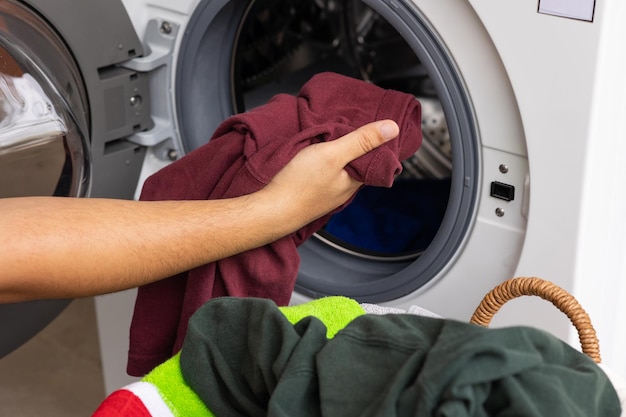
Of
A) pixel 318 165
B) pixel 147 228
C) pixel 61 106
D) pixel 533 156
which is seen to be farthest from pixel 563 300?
pixel 61 106

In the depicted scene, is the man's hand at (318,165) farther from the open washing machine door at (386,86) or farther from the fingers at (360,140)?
the open washing machine door at (386,86)

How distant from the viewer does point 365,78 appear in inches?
62.6

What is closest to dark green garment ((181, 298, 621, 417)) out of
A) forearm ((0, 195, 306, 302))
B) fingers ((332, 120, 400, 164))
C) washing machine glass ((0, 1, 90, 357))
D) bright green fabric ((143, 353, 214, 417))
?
bright green fabric ((143, 353, 214, 417))

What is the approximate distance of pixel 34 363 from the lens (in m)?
1.83

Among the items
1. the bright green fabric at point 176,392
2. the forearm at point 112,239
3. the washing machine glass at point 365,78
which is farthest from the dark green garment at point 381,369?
the washing machine glass at point 365,78

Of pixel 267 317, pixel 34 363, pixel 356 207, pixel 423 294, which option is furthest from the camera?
pixel 34 363

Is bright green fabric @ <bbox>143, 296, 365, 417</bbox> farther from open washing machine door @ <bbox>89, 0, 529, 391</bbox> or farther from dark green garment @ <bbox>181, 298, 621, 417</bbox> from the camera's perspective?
open washing machine door @ <bbox>89, 0, 529, 391</bbox>

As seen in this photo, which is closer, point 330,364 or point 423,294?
point 330,364

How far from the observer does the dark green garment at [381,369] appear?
0.57m

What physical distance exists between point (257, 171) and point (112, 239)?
0.18 metres

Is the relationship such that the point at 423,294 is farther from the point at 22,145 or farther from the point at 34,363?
the point at 34,363

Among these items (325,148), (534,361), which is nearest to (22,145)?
(325,148)

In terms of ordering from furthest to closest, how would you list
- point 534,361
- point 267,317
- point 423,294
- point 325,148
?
point 423,294
point 325,148
point 267,317
point 534,361

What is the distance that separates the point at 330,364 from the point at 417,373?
0.07 m
